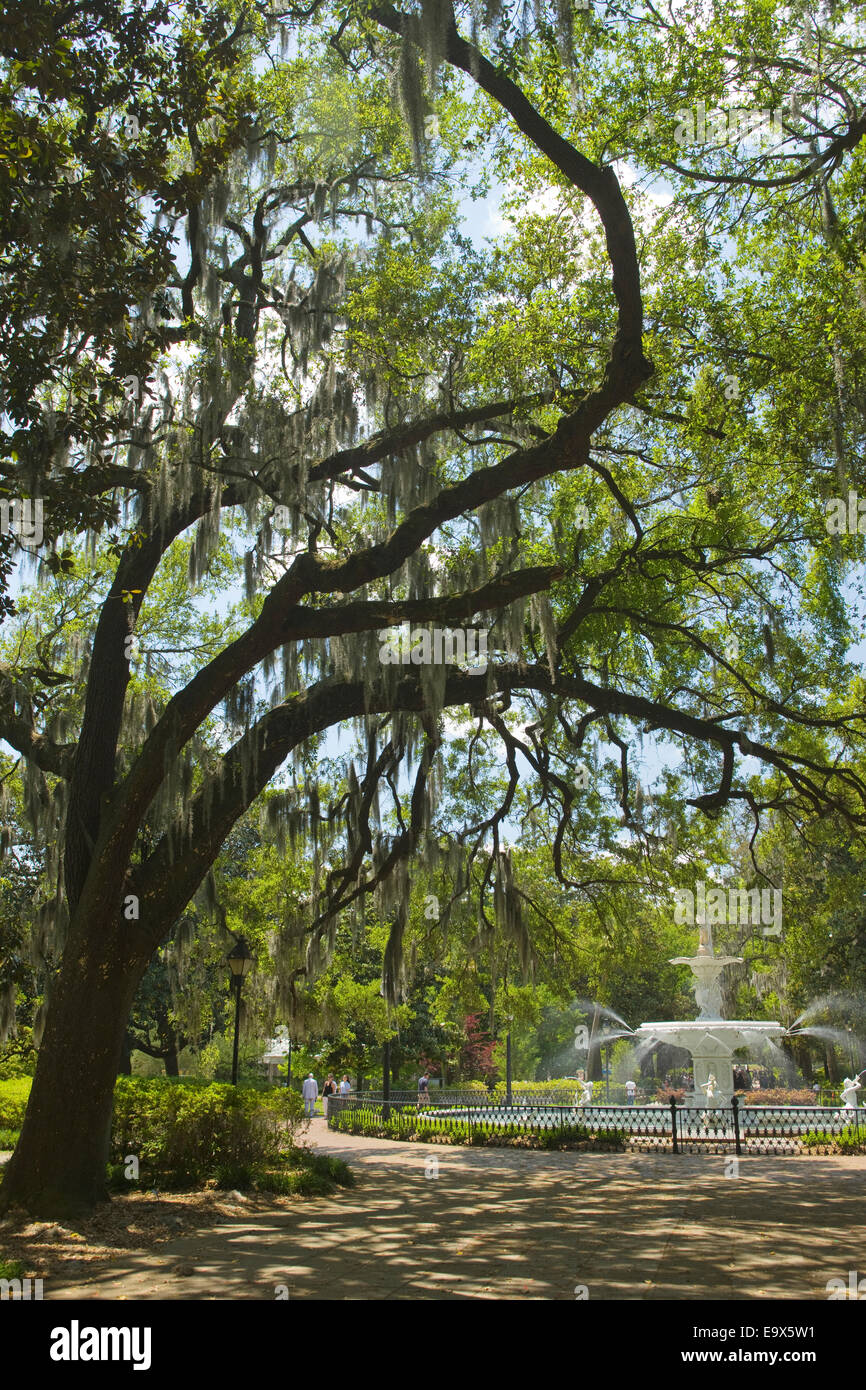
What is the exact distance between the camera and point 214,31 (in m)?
8.95

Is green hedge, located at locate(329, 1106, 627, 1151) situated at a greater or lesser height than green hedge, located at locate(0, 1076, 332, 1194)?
lesser

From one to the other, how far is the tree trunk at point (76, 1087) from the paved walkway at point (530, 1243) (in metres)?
1.34

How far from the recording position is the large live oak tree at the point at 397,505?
8.49m

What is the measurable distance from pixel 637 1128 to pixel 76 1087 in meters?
11.5

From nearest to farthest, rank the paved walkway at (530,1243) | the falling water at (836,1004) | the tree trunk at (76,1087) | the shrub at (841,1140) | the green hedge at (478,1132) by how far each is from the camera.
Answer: the paved walkway at (530,1243)
the tree trunk at (76,1087)
the shrub at (841,1140)
the green hedge at (478,1132)
the falling water at (836,1004)

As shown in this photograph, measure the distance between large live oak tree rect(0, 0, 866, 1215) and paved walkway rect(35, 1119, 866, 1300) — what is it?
228 cm

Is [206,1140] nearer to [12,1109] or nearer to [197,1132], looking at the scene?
[197,1132]

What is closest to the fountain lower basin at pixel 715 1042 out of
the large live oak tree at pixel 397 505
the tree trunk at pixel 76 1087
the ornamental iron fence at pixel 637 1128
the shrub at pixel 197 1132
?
the ornamental iron fence at pixel 637 1128

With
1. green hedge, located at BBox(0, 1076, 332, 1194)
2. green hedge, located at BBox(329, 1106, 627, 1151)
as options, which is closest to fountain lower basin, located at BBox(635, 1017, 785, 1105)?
green hedge, located at BBox(329, 1106, 627, 1151)

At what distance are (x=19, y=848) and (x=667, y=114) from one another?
62.2 ft

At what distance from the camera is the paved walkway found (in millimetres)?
5688

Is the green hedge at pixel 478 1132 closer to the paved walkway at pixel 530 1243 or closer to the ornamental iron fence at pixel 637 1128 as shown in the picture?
the ornamental iron fence at pixel 637 1128

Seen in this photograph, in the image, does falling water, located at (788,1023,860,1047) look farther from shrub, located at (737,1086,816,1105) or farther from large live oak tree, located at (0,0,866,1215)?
large live oak tree, located at (0,0,866,1215)

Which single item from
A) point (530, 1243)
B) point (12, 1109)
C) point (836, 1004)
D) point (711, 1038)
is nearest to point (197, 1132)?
point (530, 1243)
